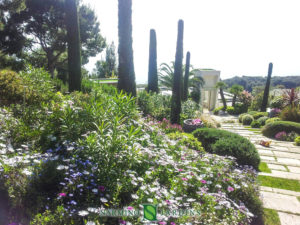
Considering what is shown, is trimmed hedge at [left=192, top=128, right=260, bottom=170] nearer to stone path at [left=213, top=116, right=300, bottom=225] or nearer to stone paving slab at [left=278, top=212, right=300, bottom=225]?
stone path at [left=213, top=116, right=300, bottom=225]

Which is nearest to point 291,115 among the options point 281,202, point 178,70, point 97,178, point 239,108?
point 178,70

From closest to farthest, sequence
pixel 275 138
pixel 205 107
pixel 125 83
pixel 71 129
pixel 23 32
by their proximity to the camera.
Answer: pixel 71 129 < pixel 125 83 < pixel 275 138 < pixel 23 32 < pixel 205 107

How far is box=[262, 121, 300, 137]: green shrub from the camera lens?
28.1ft

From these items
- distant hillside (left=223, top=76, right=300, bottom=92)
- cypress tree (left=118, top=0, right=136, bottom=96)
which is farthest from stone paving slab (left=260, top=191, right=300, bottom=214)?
distant hillside (left=223, top=76, right=300, bottom=92)

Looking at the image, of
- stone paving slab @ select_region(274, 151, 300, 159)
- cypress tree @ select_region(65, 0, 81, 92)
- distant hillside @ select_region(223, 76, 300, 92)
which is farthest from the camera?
distant hillside @ select_region(223, 76, 300, 92)

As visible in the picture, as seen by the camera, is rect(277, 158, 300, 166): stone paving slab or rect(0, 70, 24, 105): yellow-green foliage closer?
rect(0, 70, 24, 105): yellow-green foliage

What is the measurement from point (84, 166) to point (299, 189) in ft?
13.4

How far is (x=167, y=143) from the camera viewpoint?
12.8 ft

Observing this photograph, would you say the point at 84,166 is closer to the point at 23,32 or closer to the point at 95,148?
the point at 95,148

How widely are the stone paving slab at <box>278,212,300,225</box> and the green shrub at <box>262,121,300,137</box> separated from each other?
6472mm

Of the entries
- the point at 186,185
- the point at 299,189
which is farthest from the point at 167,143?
the point at 299,189

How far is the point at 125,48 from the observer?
24.7 ft

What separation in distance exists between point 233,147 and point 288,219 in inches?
78.8

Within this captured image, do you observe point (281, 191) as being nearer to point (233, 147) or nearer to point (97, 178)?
Result: point (233, 147)
